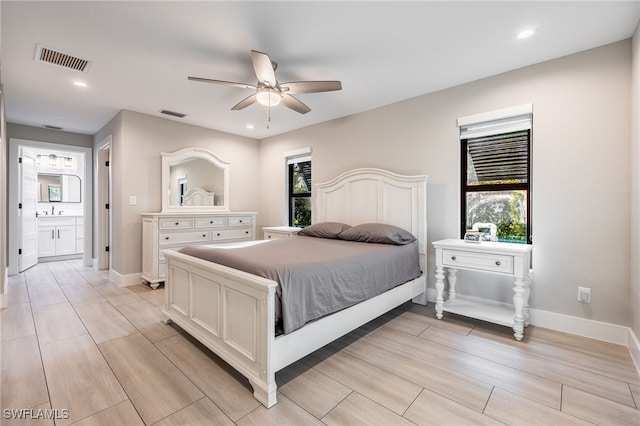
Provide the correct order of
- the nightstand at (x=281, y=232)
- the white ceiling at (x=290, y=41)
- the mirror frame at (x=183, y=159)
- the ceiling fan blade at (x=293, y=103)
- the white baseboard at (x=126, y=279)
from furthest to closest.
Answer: the mirror frame at (x=183, y=159) → the nightstand at (x=281, y=232) → the white baseboard at (x=126, y=279) → the ceiling fan blade at (x=293, y=103) → the white ceiling at (x=290, y=41)

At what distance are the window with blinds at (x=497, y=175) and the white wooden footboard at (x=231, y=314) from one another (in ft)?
7.71

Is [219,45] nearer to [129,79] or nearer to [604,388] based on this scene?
[129,79]

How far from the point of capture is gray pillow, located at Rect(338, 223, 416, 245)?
299 centimetres

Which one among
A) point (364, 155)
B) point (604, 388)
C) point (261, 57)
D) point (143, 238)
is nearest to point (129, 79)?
point (261, 57)

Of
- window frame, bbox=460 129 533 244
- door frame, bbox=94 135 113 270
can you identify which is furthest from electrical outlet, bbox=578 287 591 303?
door frame, bbox=94 135 113 270

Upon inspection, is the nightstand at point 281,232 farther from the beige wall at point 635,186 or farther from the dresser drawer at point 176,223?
the beige wall at point 635,186

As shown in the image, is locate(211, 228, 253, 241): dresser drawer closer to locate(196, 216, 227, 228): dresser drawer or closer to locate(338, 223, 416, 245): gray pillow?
locate(196, 216, 227, 228): dresser drawer

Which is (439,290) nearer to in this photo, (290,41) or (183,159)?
(290,41)

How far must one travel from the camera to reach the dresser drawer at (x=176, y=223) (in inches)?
154

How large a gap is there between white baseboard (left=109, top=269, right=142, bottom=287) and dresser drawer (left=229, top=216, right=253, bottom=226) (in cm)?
150

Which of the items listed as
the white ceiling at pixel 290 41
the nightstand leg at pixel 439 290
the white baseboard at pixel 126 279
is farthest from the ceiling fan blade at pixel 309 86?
the white baseboard at pixel 126 279

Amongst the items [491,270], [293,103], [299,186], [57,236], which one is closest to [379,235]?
[491,270]

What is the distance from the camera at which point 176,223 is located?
4.05 m

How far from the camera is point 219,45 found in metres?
2.35
